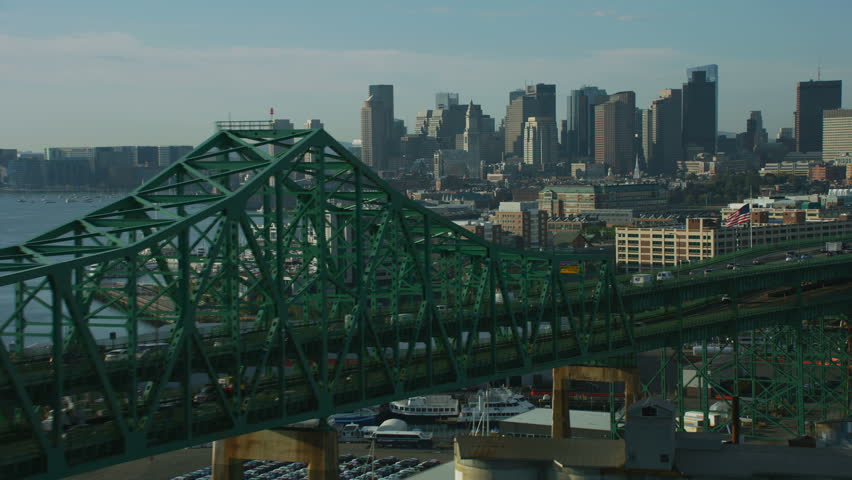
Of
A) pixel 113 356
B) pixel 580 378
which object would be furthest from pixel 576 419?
pixel 113 356

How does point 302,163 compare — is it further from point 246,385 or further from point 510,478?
point 510,478

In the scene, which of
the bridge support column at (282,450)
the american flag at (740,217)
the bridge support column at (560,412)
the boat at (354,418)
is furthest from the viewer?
the american flag at (740,217)

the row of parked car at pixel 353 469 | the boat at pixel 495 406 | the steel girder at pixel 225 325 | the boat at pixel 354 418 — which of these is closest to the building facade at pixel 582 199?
the boat at pixel 495 406

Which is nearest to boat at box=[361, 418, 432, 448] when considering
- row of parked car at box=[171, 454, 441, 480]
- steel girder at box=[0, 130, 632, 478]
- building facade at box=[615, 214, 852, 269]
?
row of parked car at box=[171, 454, 441, 480]

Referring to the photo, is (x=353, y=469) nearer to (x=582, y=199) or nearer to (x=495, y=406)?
(x=495, y=406)

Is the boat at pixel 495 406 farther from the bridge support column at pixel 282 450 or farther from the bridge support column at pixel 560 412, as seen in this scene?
the bridge support column at pixel 282 450

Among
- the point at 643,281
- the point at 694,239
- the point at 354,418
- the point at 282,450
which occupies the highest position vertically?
the point at 643,281
